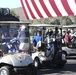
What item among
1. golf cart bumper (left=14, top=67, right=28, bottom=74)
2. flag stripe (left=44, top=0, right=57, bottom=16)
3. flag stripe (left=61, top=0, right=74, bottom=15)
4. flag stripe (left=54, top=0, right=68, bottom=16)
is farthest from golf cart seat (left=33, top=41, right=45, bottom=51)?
flag stripe (left=61, top=0, right=74, bottom=15)

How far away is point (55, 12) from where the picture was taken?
19.7ft

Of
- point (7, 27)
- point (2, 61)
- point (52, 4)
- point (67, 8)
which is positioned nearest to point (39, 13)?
point (52, 4)

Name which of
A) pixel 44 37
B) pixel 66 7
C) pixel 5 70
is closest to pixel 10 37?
pixel 5 70

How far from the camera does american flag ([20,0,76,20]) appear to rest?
5500mm

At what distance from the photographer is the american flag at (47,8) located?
550 cm

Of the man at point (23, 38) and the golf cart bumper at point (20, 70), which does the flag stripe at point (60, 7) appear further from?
the golf cart bumper at point (20, 70)

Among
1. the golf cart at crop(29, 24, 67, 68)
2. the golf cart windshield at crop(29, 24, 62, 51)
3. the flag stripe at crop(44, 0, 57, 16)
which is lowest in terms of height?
Result: the golf cart at crop(29, 24, 67, 68)

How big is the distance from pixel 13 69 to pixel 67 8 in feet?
10.9

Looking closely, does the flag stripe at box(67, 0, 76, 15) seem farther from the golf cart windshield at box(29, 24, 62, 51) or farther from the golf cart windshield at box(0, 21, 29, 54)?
the golf cart windshield at box(29, 24, 62, 51)

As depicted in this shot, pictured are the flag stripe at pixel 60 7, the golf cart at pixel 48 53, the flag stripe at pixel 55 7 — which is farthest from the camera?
the golf cart at pixel 48 53

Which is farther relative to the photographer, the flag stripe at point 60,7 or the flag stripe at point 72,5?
the flag stripe at point 60,7

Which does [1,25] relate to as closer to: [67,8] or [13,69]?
[13,69]

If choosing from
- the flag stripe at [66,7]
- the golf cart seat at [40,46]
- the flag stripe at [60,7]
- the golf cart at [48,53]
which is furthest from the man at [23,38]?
the golf cart seat at [40,46]

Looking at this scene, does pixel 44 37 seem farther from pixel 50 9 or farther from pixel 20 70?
pixel 50 9
